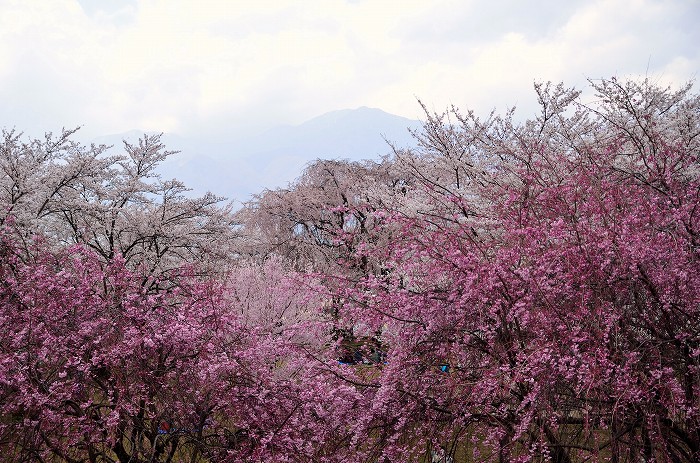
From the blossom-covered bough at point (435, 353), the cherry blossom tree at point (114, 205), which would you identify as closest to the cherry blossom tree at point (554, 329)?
the blossom-covered bough at point (435, 353)

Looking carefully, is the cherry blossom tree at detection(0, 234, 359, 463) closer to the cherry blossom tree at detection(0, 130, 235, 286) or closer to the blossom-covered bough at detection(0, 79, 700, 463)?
the blossom-covered bough at detection(0, 79, 700, 463)

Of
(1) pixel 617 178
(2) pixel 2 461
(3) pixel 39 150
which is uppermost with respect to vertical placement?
(3) pixel 39 150

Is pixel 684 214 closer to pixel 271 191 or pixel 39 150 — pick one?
pixel 39 150

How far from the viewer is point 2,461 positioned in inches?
212

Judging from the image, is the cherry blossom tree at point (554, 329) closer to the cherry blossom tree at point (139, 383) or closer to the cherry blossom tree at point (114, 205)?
the cherry blossom tree at point (139, 383)

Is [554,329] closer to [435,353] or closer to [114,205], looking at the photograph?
[435,353]

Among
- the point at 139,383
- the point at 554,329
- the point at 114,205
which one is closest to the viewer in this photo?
the point at 554,329

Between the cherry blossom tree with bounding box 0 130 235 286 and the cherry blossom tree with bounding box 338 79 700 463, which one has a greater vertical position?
the cherry blossom tree with bounding box 0 130 235 286

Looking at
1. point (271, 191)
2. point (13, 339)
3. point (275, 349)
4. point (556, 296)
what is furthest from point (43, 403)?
point (271, 191)

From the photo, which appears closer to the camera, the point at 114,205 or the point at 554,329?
the point at 554,329

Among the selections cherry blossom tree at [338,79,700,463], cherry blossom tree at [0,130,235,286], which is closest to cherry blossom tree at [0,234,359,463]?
cherry blossom tree at [338,79,700,463]

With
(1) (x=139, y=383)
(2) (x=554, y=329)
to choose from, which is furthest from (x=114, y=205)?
(2) (x=554, y=329)

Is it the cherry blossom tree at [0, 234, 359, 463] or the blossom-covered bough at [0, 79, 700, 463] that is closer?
the blossom-covered bough at [0, 79, 700, 463]

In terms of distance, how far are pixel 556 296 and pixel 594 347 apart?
64cm
